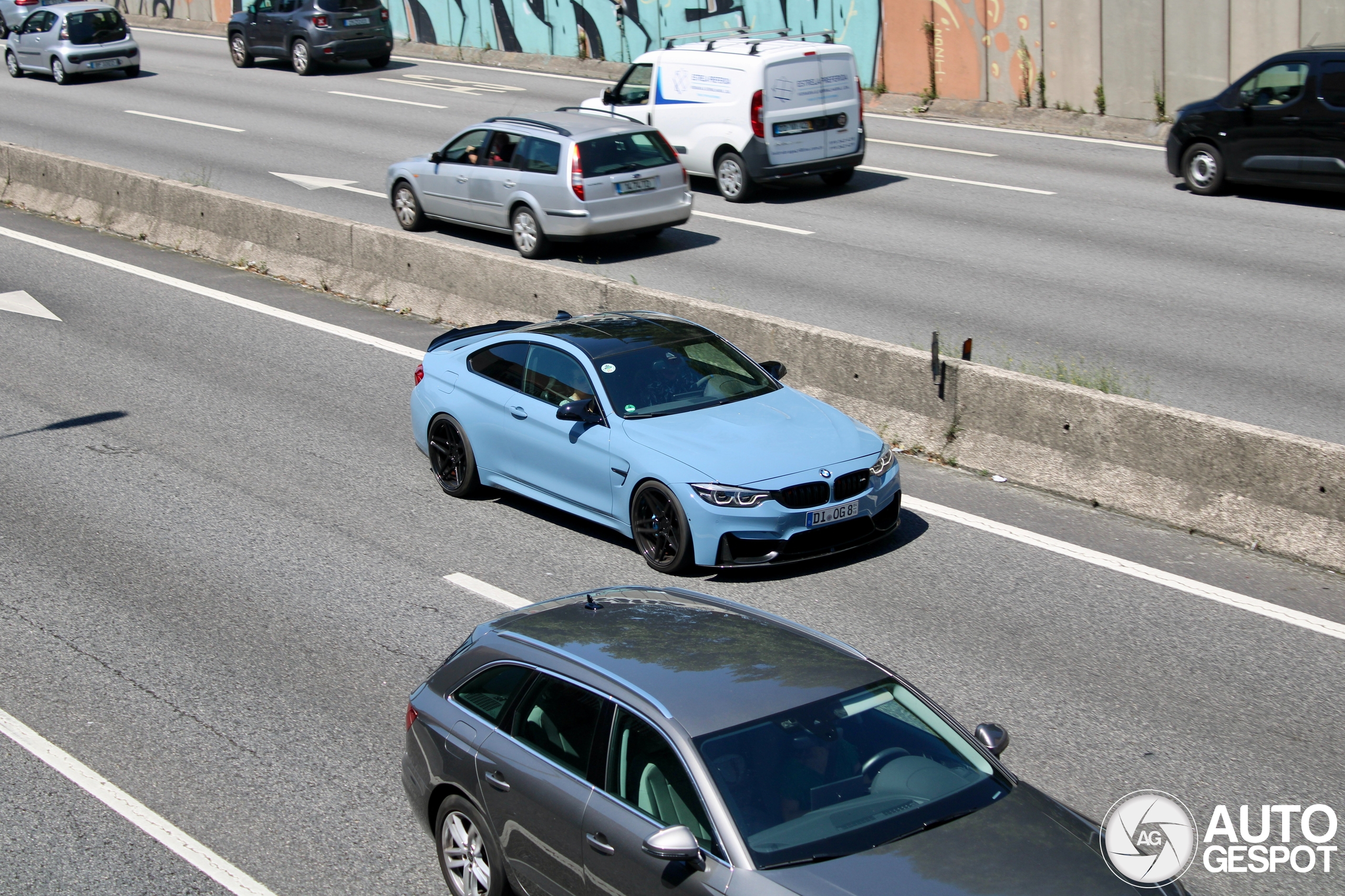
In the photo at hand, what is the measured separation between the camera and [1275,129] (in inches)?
728

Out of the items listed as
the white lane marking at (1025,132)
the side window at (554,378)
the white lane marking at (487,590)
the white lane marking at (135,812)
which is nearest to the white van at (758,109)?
the white lane marking at (1025,132)

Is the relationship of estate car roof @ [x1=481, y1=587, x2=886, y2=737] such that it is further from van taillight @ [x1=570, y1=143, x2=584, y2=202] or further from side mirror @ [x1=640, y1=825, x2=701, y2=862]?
van taillight @ [x1=570, y1=143, x2=584, y2=202]

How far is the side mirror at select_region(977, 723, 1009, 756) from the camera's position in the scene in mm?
4906

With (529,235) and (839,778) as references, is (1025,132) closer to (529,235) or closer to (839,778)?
(529,235)

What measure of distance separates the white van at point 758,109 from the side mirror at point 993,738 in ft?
52.1

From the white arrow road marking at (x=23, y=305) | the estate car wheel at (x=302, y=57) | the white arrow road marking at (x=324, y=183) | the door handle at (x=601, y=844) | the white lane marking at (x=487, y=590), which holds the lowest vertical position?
the white lane marking at (x=487, y=590)

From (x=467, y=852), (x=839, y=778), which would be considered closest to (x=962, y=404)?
(x=467, y=852)

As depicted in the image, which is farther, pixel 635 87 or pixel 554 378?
pixel 635 87

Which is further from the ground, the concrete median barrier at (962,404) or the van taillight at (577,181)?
the van taillight at (577,181)

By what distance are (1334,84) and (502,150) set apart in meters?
11.0

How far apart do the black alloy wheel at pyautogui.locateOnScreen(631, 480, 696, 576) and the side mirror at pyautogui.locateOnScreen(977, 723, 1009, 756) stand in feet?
12.7

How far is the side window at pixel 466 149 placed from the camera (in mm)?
18141

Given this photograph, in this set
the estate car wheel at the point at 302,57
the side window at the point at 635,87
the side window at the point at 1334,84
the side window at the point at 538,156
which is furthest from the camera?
the estate car wheel at the point at 302,57

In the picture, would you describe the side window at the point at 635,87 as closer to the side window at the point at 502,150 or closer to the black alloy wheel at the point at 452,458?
the side window at the point at 502,150
